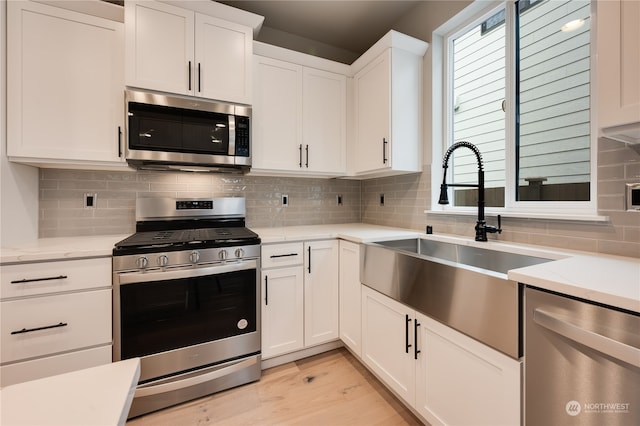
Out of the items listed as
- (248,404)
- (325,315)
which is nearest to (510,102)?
(325,315)

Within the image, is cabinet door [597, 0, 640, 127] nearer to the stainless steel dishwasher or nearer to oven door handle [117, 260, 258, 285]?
the stainless steel dishwasher

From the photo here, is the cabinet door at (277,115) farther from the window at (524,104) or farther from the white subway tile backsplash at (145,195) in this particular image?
the window at (524,104)

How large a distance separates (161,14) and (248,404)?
8.26 feet

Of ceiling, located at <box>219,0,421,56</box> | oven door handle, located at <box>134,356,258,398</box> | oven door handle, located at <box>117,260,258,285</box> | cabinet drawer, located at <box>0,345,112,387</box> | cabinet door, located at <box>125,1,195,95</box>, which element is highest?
ceiling, located at <box>219,0,421,56</box>

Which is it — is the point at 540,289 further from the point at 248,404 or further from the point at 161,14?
the point at 161,14

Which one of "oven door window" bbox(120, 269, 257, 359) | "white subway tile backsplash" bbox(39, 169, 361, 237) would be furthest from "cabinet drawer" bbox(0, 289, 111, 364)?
"white subway tile backsplash" bbox(39, 169, 361, 237)

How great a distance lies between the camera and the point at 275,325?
1921mm

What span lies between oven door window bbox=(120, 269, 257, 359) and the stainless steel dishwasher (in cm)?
149

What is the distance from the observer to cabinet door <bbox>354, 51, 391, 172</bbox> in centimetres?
212

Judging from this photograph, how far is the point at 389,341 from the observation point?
1585 mm

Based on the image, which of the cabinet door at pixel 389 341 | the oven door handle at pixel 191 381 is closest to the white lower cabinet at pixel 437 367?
the cabinet door at pixel 389 341

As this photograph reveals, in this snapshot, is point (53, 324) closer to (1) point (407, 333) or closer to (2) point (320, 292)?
(2) point (320, 292)

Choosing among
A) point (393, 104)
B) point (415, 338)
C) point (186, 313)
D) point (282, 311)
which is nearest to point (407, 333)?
point (415, 338)

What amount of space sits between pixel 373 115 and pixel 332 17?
1.02 meters
